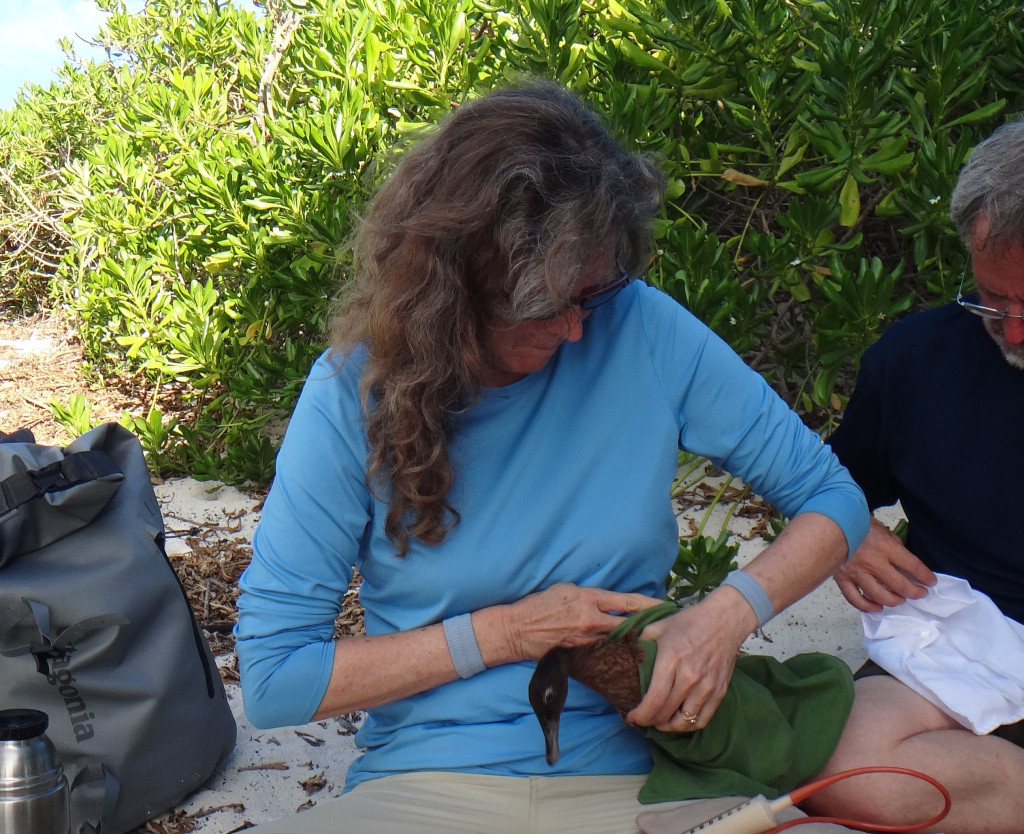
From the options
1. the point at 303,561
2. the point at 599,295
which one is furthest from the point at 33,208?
the point at 599,295

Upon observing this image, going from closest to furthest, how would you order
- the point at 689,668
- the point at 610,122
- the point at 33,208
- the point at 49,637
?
1. the point at 689,668
2. the point at 49,637
3. the point at 610,122
4. the point at 33,208

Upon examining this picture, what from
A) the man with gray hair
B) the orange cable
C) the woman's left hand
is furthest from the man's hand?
the woman's left hand

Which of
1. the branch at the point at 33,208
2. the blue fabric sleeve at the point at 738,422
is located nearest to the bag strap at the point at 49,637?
the blue fabric sleeve at the point at 738,422

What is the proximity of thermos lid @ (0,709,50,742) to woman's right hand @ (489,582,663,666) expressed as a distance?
2.33 feet

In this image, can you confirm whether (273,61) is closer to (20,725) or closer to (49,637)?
(49,637)

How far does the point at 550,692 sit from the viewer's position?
1.64 m

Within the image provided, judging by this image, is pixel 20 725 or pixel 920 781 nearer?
pixel 20 725

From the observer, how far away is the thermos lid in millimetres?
1549

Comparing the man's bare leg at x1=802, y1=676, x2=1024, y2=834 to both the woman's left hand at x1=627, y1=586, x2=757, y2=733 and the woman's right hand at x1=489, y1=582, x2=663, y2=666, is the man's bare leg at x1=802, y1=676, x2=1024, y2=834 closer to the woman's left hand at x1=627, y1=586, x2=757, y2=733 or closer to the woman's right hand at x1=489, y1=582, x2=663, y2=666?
the woman's left hand at x1=627, y1=586, x2=757, y2=733

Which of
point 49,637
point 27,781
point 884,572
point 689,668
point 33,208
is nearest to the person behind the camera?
point 27,781

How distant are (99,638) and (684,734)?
1330 mm

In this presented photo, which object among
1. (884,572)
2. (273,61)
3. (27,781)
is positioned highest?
(273,61)

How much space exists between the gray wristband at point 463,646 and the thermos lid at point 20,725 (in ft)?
2.15

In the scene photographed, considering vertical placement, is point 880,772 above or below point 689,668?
below
